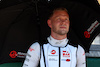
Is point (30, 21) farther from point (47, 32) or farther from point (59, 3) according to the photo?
point (59, 3)

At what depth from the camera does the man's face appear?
136 centimetres

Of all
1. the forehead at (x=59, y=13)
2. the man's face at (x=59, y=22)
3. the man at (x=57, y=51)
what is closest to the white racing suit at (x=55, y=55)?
the man at (x=57, y=51)

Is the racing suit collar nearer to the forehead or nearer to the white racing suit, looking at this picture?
the white racing suit

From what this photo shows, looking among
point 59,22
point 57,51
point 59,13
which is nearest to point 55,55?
point 57,51

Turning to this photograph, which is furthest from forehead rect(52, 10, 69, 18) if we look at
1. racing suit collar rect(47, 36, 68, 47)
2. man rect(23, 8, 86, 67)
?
racing suit collar rect(47, 36, 68, 47)

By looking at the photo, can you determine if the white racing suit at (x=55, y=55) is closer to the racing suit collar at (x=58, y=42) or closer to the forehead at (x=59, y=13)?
the racing suit collar at (x=58, y=42)

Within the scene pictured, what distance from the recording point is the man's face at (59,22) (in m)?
1.36

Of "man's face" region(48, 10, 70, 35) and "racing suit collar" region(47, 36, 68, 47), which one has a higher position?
"man's face" region(48, 10, 70, 35)

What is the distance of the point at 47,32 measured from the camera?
5.93ft

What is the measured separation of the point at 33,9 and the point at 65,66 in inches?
30.4

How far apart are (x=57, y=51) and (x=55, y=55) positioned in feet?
0.15

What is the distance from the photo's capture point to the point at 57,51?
1.42 m

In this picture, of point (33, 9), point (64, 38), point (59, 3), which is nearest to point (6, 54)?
point (33, 9)

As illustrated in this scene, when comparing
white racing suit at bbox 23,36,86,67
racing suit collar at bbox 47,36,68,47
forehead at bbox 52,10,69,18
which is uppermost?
forehead at bbox 52,10,69,18
